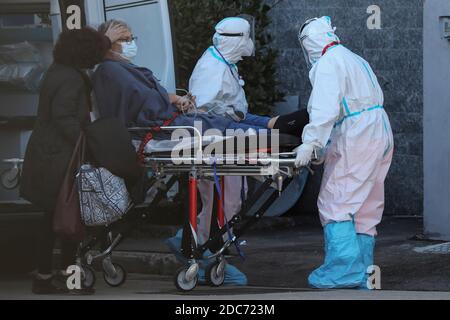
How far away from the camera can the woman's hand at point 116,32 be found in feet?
28.0

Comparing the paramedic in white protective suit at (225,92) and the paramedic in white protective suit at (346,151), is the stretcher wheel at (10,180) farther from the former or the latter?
the paramedic in white protective suit at (346,151)

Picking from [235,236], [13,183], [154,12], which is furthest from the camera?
[154,12]

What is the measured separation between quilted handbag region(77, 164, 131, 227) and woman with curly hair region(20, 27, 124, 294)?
0.51 feet

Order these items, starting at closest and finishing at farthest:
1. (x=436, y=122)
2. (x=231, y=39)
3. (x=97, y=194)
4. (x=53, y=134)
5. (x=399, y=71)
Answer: (x=97, y=194)
(x=53, y=134)
(x=231, y=39)
(x=436, y=122)
(x=399, y=71)

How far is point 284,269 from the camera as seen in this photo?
385 inches

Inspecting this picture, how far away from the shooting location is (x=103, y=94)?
27.3 ft

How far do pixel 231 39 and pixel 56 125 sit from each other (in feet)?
5.80

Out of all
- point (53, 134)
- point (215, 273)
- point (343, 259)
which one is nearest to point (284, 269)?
point (215, 273)

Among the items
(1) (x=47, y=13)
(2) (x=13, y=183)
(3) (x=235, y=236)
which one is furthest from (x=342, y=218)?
(1) (x=47, y=13)

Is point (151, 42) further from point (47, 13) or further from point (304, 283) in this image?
point (304, 283)

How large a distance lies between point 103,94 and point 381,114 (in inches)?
70.0

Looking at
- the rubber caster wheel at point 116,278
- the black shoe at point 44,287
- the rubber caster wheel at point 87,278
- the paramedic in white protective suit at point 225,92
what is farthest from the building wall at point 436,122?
the black shoe at point 44,287

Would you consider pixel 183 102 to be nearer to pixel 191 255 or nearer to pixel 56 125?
pixel 56 125

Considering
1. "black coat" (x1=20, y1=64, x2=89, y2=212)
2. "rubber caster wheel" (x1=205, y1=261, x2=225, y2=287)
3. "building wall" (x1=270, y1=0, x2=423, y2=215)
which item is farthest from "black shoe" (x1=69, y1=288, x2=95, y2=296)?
"building wall" (x1=270, y1=0, x2=423, y2=215)
